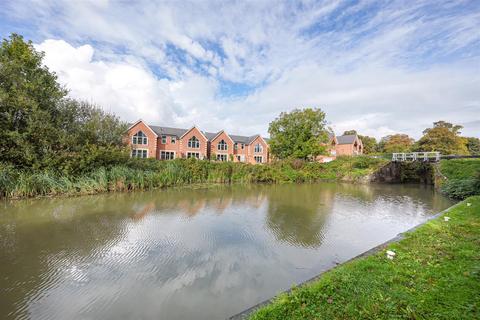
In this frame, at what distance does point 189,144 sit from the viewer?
1168 inches

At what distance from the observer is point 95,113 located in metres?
20.3

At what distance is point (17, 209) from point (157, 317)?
862 cm

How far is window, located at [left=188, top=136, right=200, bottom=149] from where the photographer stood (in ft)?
97.5

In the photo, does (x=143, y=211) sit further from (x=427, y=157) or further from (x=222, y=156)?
(x=427, y=157)

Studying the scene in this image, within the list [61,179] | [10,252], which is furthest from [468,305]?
[61,179]

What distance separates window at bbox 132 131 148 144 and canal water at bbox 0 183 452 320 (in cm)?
1726

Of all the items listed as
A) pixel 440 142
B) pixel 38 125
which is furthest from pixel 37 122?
pixel 440 142

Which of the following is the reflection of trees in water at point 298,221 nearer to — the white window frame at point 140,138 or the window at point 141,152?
the window at point 141,152

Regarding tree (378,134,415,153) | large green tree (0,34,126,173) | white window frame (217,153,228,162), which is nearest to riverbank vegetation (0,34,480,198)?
large green tree (0,34,126,173)

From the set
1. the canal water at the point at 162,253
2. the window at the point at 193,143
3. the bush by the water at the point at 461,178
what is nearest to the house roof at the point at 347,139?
the bush by the water at the point at 461,178

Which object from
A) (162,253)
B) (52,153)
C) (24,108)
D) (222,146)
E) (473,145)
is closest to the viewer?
(162,253)

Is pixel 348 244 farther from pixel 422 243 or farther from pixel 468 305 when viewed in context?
pixel 468 305

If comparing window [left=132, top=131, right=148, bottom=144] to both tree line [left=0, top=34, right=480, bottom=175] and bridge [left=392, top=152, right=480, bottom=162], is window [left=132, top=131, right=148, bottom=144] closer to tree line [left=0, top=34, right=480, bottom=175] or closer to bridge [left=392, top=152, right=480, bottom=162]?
tree line [left=0, top=34, right=480, bottom=175]

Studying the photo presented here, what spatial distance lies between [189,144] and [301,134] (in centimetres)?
1451
